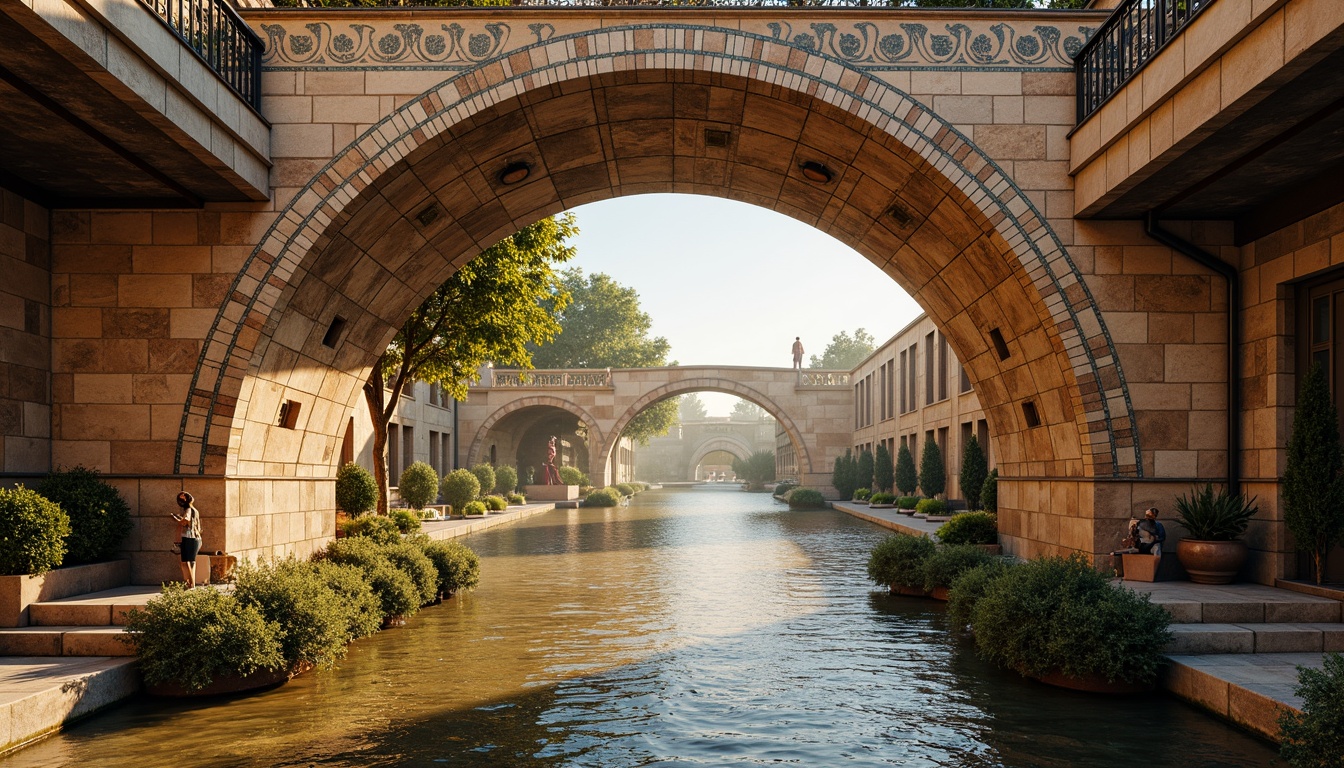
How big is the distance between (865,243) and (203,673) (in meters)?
10.4

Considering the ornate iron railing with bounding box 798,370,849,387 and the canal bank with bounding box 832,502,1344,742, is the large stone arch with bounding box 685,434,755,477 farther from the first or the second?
the canal bank with bounding box 832,502,1344,742

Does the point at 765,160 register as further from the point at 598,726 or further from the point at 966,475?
the point at 966,475

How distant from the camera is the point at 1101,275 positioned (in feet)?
35.6

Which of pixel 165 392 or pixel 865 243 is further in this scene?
pixel 865 243

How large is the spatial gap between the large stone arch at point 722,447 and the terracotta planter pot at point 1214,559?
76.0m

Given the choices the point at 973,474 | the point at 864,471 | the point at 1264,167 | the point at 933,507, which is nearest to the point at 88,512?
the point at 1264,167

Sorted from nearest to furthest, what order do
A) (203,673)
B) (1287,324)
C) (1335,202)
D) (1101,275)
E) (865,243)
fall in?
(203,673) < (1335,202) < (1287,324) < (1101,275) < (865,243)

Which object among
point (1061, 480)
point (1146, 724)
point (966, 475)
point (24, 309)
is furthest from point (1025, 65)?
point (966, 475)

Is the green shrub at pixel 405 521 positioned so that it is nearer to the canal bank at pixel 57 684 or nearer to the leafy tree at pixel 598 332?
the canal bank at pixel 57 684

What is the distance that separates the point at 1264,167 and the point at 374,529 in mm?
11476

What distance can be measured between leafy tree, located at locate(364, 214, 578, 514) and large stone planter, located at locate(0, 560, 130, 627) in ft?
23.7

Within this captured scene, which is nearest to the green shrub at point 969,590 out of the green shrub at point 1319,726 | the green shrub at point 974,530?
the green shrub at point 1319,726

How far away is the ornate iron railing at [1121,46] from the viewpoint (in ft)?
31.1

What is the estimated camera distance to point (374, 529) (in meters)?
13.8
